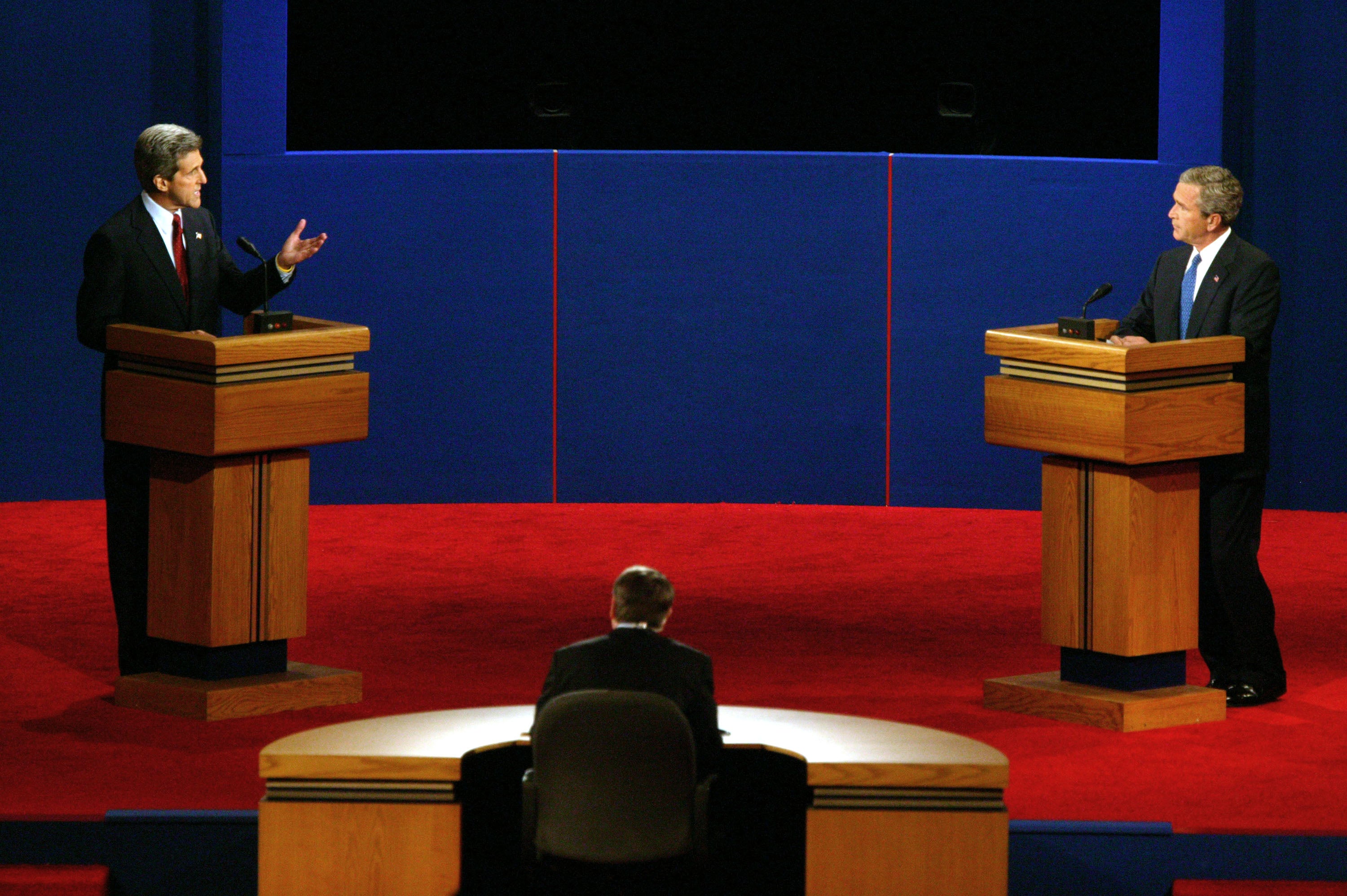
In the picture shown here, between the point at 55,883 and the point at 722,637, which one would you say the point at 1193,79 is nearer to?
the point at 722,637

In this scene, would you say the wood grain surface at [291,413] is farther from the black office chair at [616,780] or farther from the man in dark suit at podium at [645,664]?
the black office chair at [616,780]

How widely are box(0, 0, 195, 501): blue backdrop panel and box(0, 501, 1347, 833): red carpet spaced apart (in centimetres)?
62

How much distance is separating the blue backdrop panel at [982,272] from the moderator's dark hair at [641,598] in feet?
15.9

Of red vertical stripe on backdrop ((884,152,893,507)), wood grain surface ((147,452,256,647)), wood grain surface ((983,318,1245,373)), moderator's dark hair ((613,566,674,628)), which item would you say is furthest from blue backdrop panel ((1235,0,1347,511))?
moderator's dark hair ((613,566,674,628))

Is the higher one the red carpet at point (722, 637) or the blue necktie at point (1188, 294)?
the blue necktie at point (1188, 294)

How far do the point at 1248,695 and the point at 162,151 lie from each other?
323 cm

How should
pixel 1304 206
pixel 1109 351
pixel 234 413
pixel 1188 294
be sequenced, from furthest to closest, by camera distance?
1. pixel 1304 206
2. pixel 1188 294
3. pixel 234 413
4. pixel 1109 351

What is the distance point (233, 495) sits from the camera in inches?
217

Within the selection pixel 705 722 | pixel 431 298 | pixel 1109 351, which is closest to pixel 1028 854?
pixel 705 722

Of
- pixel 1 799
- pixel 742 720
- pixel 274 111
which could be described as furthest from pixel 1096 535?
pixel 274 111

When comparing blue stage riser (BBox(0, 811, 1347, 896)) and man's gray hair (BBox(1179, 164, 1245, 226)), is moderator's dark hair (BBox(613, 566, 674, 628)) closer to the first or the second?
blue stage riser (BBox(0, 811, 1347, 896))

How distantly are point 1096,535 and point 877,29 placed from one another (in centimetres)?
461

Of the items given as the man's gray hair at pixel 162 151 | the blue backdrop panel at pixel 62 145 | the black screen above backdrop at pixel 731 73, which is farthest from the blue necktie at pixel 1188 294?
the blue backdrop panel at pixel 62 145

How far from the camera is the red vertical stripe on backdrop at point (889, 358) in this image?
861 cm
